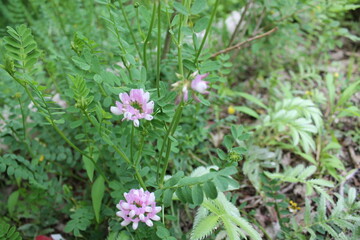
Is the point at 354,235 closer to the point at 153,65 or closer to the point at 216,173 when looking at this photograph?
the point at 216,173

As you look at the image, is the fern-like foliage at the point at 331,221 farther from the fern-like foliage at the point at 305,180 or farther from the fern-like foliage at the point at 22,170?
the fern-like foliage at the point at 22,170

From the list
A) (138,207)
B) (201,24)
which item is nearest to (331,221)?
(138,207)

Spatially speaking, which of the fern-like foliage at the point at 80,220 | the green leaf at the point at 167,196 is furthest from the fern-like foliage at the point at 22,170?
the green leaf at the point at 167,196

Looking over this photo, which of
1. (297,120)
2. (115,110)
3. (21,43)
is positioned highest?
(21,43)

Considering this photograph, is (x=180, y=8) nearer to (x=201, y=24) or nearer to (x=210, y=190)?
(x=201, y=24)

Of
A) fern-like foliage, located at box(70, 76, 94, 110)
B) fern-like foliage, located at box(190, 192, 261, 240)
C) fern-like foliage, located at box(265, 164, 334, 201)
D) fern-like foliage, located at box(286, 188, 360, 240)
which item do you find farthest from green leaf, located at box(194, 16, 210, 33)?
fern-like foliage, located at box(286, 188, 360, 240)

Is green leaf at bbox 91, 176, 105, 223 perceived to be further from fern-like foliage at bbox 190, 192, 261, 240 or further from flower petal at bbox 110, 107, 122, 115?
flower petal at bbox 110, 107, 122, 115
